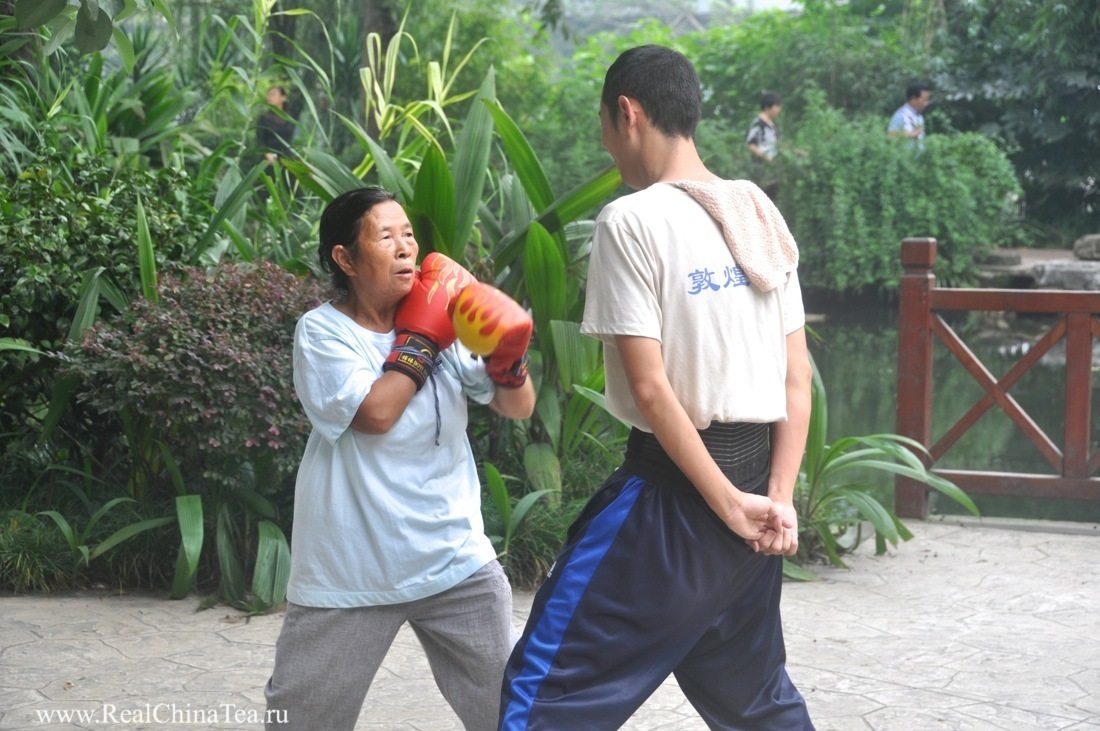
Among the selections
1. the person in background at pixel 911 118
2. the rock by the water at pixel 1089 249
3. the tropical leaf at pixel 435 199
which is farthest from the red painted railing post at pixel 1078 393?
the rock by the water at pixel 1089 249

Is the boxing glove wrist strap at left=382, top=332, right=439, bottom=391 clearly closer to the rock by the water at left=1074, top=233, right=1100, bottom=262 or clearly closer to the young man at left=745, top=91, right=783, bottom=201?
the young man at left=745, top=91, right=783, bottom=201

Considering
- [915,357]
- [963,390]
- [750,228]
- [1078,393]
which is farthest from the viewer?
[963,390]

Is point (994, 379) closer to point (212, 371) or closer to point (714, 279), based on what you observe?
point (212, 371)

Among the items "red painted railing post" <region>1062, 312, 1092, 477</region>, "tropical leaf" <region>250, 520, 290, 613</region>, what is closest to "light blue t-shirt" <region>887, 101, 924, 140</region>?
"red painted railing post" <region>1062, 312, 1092, 477</region>

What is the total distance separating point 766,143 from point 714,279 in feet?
41.4

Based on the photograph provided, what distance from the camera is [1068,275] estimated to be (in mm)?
13352

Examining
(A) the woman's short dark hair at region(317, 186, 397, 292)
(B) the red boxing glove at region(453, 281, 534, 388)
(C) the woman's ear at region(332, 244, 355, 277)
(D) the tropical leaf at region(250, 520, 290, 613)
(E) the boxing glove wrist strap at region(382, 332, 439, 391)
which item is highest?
(A) the woman's short dark hair at region(317, 186, 397, 292)

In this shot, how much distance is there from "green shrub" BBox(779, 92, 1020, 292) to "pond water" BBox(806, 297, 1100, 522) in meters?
0.66

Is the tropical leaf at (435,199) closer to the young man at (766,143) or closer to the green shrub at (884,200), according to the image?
the young man at (766,143)

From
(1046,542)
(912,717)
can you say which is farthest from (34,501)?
(1046,542)

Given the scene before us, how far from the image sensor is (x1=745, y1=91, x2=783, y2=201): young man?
13.5 metres

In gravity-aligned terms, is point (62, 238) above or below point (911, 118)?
below

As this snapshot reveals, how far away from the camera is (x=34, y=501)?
4.59 meters

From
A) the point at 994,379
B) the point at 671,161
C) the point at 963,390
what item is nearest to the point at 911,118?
the point at 963,390
